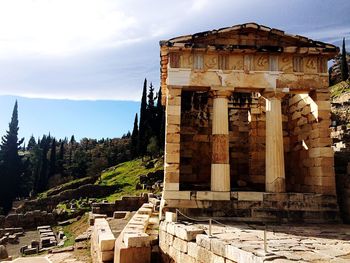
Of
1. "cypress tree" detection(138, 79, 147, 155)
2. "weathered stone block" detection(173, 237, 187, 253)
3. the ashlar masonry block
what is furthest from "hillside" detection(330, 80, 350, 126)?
"cypress tree" detection(138, 79, 147, 155)

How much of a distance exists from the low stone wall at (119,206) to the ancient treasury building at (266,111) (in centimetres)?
964

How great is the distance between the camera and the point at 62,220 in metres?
27.6

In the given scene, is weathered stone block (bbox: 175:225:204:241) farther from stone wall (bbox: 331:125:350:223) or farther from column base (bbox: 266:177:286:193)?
stone wall (bbox: 331:125:350:223)

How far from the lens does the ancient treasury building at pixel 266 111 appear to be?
11.2 metres

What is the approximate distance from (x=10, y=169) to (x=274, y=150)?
47.8m

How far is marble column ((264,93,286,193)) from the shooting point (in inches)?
460

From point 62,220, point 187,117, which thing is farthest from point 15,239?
point 187,117

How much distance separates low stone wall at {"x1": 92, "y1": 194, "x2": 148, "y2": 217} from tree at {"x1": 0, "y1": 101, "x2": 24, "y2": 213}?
3048 cm

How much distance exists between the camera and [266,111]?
12.5 meters

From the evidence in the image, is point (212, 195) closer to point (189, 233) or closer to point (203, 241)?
point (189, 233)

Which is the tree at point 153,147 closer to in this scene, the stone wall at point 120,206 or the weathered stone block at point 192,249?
the stone wall at point 120,206

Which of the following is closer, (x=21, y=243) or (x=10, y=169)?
(x=21, y=243)

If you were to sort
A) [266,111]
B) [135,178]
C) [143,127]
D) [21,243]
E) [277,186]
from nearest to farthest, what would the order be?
[277,186]
[266,111]
[21,243]
[135,178]
[143,127]

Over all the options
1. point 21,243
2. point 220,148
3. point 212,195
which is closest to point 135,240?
point 212,195
